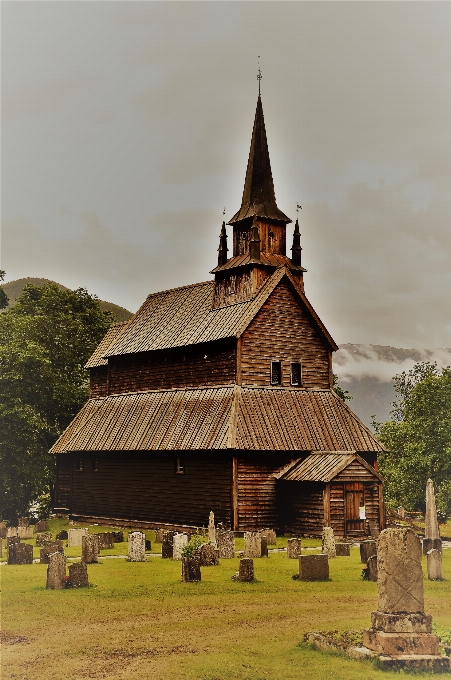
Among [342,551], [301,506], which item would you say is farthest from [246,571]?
A: [301,506]

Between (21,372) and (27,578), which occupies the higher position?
(21,372)

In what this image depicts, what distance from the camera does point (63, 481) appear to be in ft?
180

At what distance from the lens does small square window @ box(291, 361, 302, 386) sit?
151 ft

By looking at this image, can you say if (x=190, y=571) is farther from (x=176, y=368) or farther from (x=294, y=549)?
(x=176, y=368)

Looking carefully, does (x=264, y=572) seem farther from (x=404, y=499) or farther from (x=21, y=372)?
(x=21, y=372)

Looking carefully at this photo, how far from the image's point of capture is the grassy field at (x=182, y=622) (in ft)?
50.0

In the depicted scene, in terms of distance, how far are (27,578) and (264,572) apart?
7147 millimetres

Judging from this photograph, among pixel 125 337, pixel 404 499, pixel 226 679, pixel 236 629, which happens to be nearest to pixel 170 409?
pixel 125 337

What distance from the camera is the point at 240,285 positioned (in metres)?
47.3

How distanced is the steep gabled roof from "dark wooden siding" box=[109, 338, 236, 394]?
503 millimetres

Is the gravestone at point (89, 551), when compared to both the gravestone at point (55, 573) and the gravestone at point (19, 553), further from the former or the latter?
the gravestone at point (55, 573)

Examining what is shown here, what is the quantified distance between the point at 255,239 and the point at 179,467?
12.8 metres

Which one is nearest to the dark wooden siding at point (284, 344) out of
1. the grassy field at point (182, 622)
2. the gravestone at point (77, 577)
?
the grassy field at point (182, 622)

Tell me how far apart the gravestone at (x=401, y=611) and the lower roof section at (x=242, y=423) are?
23.6 meters
